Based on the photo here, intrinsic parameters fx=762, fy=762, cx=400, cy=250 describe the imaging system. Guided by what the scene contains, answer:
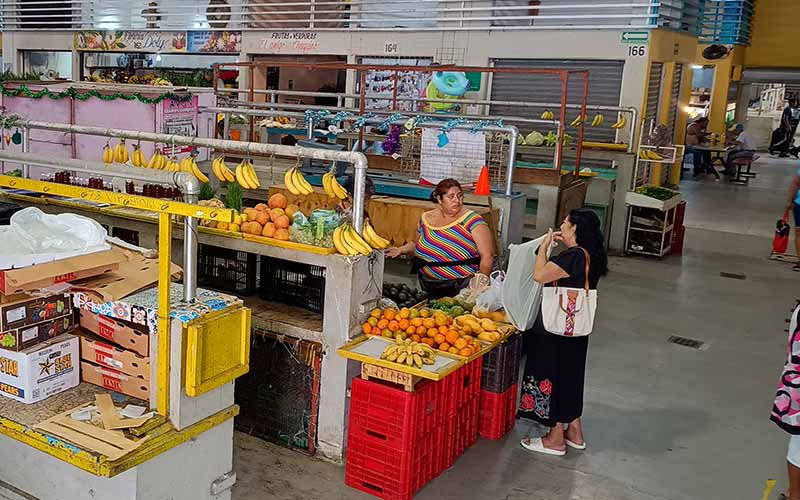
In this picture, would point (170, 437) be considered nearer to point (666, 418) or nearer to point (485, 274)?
point (485, 274)

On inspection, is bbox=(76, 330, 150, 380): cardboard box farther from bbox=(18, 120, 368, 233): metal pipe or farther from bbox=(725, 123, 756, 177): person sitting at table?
bbox=(725, 123, 756, 177): person sitting at table

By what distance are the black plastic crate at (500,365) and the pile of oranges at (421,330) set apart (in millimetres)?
312

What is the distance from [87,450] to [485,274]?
3281 millimetres

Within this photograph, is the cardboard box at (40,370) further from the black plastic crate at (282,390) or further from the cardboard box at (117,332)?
the black plastic crate at (282,390)

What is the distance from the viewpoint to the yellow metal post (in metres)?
3.21

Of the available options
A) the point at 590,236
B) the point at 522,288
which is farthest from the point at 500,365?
the point at 590,236

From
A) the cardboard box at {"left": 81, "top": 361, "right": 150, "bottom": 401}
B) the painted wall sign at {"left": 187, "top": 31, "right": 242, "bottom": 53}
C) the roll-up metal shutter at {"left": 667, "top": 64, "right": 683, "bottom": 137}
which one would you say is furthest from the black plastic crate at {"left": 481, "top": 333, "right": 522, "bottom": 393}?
the painted wall sign at {"left": 187, "top": 31, "right": 242, "bottom": 53}

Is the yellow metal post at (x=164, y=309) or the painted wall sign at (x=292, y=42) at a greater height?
the painted wall sign at (x=292, y=42)

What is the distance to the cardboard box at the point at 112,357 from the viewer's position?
3.51m

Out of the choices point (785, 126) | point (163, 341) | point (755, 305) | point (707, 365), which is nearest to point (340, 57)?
point (755, 305)

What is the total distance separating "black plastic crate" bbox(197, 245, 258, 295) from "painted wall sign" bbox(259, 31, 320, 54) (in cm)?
1106

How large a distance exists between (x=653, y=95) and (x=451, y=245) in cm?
846

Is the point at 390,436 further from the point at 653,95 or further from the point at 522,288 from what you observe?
the point at 653,95

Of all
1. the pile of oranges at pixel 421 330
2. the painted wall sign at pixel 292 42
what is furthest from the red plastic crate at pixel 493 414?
the painted wall sign at pixel 292 42
